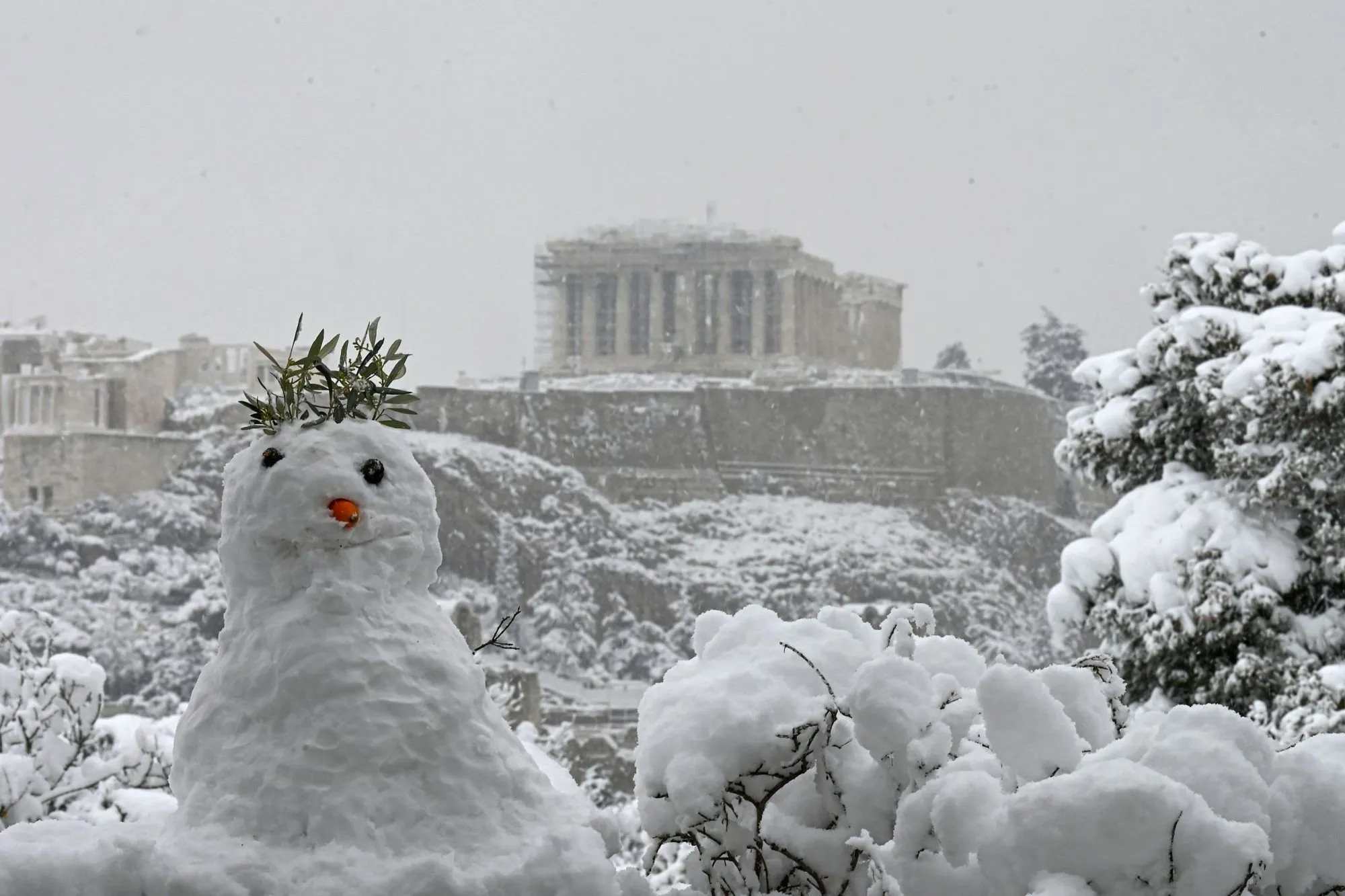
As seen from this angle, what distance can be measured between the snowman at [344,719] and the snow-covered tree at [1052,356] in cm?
3587

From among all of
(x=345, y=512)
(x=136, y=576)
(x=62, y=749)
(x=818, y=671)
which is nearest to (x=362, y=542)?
(x=345, y=512)

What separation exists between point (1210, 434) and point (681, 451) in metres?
28.0

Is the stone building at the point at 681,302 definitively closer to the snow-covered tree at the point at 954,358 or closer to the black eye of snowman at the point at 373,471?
the snow-covered tree at the point at 954,358

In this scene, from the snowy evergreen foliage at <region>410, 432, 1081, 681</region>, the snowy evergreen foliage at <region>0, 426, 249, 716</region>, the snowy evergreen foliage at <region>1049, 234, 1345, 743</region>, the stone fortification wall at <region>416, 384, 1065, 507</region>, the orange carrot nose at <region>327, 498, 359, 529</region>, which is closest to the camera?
the orange carrot nose at <region>327, 498, 359, 529</region>

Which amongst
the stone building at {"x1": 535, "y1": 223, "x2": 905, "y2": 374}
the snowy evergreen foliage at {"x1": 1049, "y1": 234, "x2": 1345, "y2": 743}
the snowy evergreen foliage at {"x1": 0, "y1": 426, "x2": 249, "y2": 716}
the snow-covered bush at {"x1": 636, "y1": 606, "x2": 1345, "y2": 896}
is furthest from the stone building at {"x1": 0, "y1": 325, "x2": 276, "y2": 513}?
the snow-covered bush at {"x1": 636, "y1": 606, "x2": 1345, "y2": 896}

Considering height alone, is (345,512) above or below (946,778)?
above

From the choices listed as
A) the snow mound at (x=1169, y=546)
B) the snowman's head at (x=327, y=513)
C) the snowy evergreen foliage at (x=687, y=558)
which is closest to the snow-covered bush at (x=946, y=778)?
the snowman's head at (x=327, y=513)

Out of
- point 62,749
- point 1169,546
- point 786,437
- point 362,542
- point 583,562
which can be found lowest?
point 583,562

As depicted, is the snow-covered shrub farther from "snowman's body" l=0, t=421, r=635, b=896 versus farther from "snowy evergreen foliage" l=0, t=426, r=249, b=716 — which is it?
"snowy evergreen foliage" l=0, t=426, r=249, b=716

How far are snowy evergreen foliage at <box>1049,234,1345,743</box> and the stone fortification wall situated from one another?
27203 millimetres

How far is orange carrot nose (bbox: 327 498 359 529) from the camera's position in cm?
114

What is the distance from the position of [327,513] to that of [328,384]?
5.6 inches

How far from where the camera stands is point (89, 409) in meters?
30.6

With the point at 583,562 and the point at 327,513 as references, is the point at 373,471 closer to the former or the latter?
the point at 327,513
